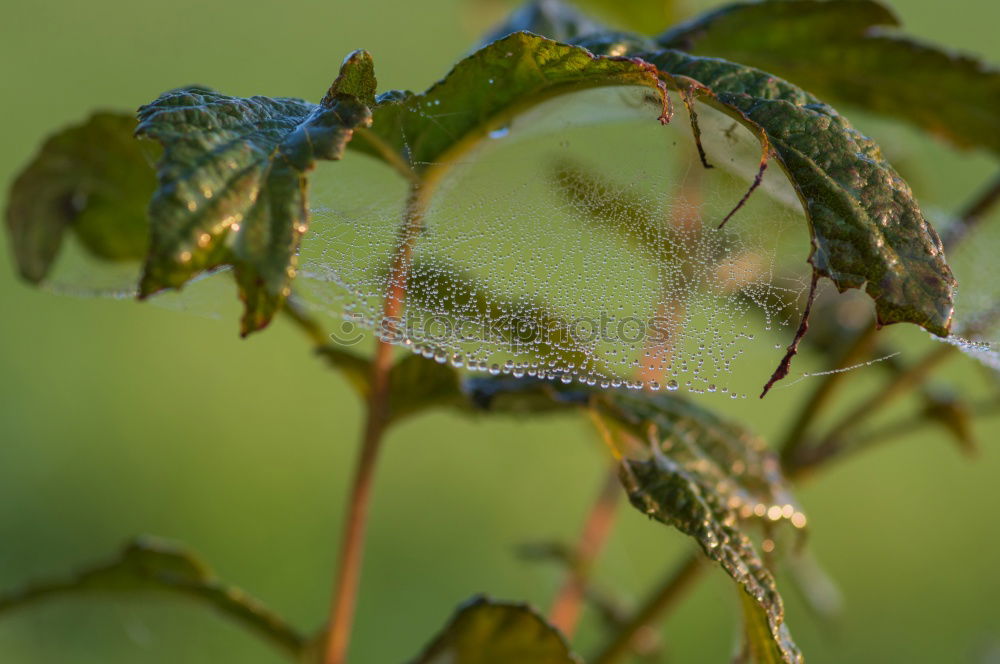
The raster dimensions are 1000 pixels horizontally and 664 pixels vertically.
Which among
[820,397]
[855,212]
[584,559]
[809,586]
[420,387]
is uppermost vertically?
A: [855,212]

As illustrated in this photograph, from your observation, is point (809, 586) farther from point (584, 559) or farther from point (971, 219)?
point (971, 219)

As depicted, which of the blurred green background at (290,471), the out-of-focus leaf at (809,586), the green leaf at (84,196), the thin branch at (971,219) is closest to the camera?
the green leaf at (84,196)

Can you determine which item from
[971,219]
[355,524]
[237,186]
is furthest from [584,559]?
[237,186]

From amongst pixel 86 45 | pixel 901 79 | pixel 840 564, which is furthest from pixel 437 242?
pixel 86 45

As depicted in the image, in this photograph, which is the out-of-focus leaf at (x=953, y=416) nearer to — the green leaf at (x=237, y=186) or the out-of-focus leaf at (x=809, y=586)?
the out-of-focus leaf at (x=809, y=586)

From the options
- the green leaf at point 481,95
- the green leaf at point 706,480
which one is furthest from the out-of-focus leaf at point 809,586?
the green leaf at point 481,95

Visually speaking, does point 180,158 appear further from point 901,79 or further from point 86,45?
point 86,45

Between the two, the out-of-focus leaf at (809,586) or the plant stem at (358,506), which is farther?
the out-of-focus leaf at (809,586)
